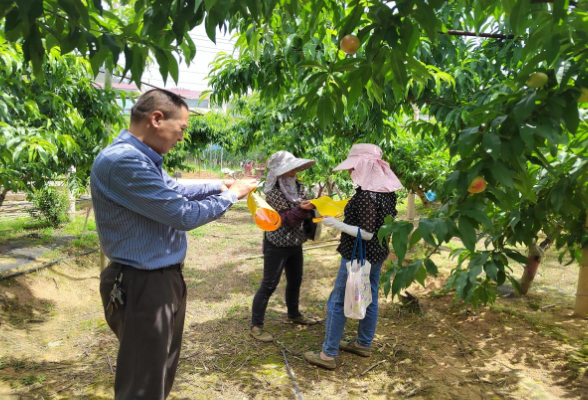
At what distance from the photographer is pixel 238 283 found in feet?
18.3

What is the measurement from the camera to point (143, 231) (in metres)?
1.72

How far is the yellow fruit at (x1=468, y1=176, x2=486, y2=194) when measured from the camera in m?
1.26

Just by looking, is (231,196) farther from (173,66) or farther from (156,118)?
(173,66)

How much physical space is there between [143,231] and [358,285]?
1574 millimetres

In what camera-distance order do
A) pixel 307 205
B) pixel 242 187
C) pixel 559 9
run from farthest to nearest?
pixel 307 205, pixel 242 187, pixel 559 9

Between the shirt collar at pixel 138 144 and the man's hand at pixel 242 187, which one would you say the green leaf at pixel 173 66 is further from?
the man's hand at pixel 242 187

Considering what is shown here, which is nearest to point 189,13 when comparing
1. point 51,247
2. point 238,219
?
point 51,247

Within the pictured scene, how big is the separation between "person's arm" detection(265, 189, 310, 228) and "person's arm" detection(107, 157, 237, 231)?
5.07ft

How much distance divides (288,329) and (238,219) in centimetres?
852

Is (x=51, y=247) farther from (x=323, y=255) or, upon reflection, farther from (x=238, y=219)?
(x=238, y=219)

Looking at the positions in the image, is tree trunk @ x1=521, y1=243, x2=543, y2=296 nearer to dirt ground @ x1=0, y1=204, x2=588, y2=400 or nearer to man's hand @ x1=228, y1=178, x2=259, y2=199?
dirt ground @ x1=0, y1=204, x2=588, y2=400

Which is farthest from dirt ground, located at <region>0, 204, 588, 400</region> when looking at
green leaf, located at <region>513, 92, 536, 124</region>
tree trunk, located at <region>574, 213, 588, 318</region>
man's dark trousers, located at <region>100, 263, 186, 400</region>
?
green leaf, located at <region>513, 92, 536, 124</region>

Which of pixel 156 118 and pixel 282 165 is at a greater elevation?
pixel 156 118

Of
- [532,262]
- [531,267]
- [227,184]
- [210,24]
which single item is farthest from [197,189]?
[531,267]
